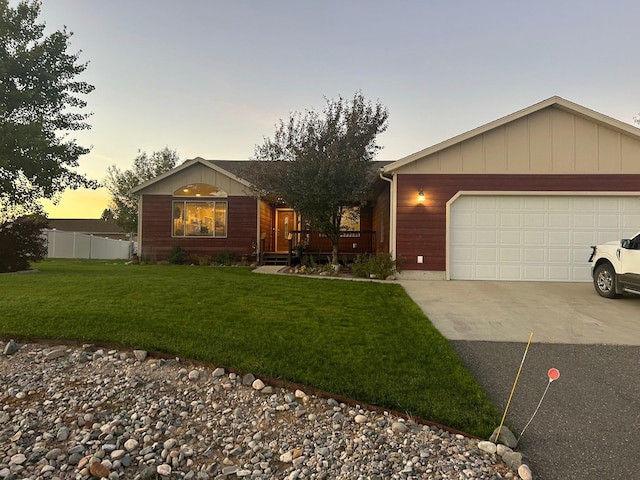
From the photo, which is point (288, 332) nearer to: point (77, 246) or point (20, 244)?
point (20, 244)

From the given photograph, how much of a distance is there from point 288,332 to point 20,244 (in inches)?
408

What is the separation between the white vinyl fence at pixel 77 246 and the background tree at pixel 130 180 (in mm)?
2209

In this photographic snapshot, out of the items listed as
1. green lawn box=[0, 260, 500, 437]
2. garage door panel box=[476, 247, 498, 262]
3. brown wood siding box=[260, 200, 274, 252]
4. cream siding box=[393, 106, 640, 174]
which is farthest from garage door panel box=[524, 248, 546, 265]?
brown wood siding box=[260, 200, 274, 252]

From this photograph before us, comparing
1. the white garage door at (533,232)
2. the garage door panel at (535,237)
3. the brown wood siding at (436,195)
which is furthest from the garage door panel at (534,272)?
the brown wood siding at (436,195)

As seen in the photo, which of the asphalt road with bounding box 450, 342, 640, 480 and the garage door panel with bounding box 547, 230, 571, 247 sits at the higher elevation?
the garage door panel with bounding box 547, 230, 571, 247

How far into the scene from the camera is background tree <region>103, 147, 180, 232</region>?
86.5 feet

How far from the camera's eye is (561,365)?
3.67m

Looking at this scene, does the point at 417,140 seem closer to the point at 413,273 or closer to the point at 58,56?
the point at 413,273

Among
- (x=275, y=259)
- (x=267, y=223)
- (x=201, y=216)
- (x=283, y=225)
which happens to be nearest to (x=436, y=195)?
(x=275, y=259)

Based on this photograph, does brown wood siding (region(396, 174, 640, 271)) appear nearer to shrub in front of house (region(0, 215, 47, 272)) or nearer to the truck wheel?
the truck wheel

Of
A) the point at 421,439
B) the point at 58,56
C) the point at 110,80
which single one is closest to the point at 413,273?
the point at 421,439

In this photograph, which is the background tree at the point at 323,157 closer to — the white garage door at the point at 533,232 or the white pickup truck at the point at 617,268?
the white garage door at the point at 533,232

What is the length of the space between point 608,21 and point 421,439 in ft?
44.9

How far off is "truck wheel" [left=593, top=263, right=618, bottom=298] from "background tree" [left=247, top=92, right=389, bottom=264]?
6116 millimetres
